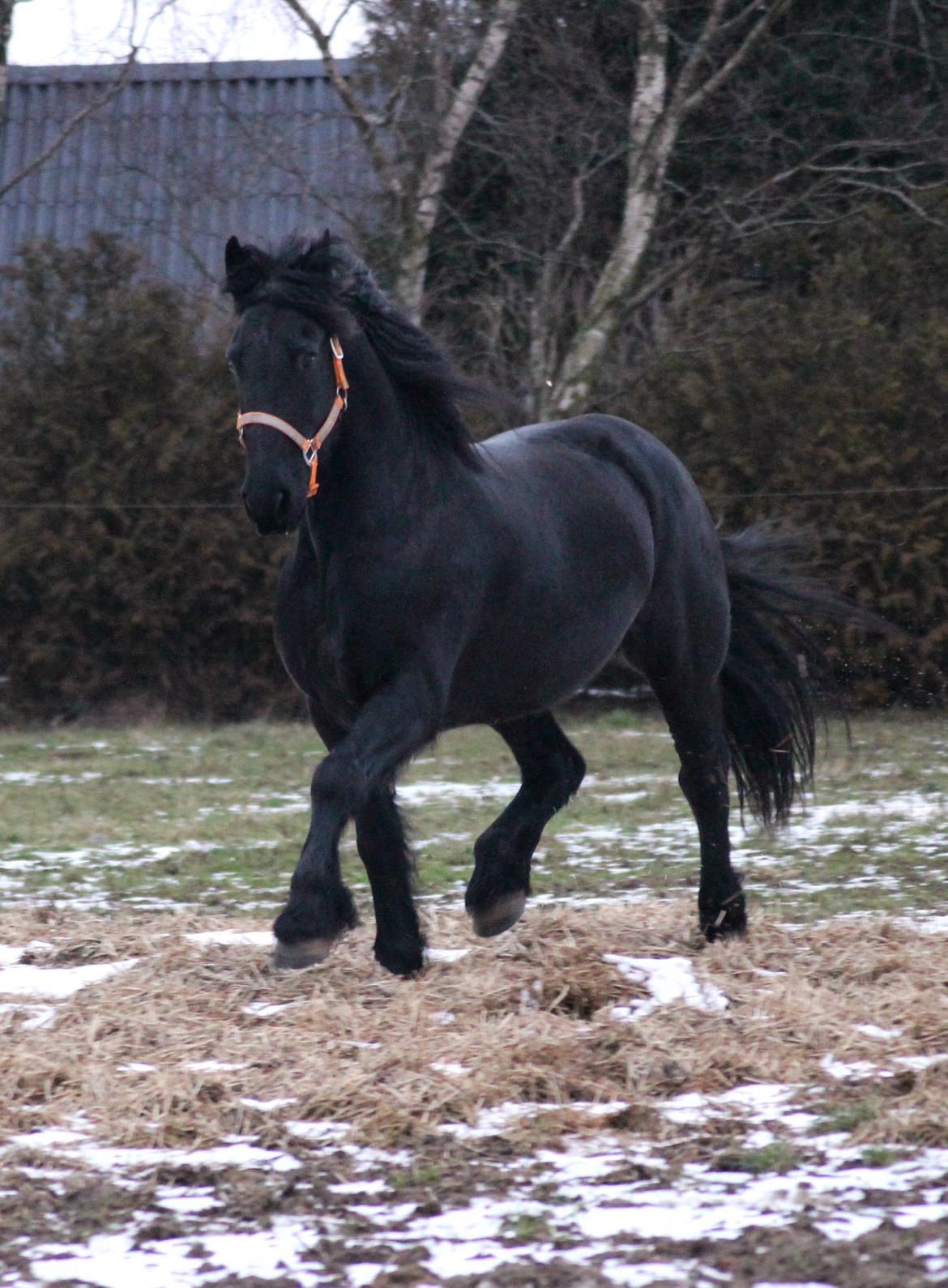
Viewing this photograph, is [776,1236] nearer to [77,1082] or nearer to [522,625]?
[77,1082]

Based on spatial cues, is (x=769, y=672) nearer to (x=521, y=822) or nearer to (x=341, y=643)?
(x=521, y=822)

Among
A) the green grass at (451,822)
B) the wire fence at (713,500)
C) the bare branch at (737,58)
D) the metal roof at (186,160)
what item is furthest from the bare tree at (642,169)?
the green grass at (451,822)

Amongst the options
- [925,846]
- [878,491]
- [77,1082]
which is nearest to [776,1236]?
[77,1082]

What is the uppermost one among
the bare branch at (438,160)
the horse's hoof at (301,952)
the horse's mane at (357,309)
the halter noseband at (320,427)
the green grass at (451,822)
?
the bare branch at (438,160)

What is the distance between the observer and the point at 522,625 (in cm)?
476

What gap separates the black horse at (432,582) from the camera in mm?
4172

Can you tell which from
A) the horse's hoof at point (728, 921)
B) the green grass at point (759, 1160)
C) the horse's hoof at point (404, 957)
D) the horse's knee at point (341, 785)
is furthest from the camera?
the horse's hoof at point (728, 921)

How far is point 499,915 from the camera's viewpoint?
5008 millimetres

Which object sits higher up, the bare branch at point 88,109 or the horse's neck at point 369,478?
the bare branch at point 88,109

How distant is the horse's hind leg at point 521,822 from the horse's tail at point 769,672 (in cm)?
62

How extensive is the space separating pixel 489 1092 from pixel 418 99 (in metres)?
11.2

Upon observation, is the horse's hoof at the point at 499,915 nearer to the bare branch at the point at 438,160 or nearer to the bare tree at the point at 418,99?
the bare tree at the point at 418,99

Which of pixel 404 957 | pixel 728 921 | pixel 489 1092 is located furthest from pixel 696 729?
pixel 489 1092

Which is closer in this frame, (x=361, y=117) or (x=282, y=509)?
(x=282, y=509)
